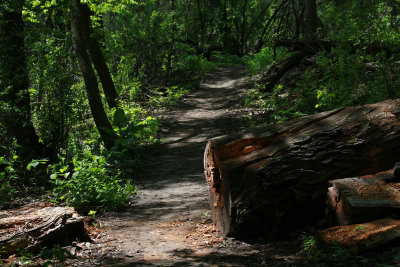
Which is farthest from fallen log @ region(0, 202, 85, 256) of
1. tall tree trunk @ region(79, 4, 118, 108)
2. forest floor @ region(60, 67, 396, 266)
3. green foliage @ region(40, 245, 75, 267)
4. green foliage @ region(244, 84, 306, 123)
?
tall tree trunk @ region(79, 4, 118, 108)

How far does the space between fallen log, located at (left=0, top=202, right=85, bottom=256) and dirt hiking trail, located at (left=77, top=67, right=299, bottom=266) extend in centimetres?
31

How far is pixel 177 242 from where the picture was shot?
16.7 ft

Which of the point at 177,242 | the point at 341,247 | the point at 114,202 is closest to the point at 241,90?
the point at 114,202

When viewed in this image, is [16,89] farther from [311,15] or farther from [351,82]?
[311,15]

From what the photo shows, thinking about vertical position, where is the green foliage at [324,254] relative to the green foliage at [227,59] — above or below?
below

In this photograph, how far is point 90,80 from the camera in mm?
10016

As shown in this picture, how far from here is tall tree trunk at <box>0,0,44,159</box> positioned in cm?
871

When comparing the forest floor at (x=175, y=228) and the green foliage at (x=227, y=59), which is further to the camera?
the green foliage at (x=227, y=59)

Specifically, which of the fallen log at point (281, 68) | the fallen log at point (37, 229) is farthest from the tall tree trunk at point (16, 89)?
the fallen log at point (281, 68)

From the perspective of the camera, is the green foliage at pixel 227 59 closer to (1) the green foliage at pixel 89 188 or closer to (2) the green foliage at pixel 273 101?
(2) the green foliage at pixel 273 101

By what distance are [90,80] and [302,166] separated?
7.09m

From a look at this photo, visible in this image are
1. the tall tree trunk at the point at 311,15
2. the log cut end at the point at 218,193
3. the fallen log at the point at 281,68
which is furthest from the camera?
the tall tree trunk at the point at 311,15

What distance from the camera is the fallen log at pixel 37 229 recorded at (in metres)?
4.52

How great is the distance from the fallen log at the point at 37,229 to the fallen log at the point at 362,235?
10.2 ft
